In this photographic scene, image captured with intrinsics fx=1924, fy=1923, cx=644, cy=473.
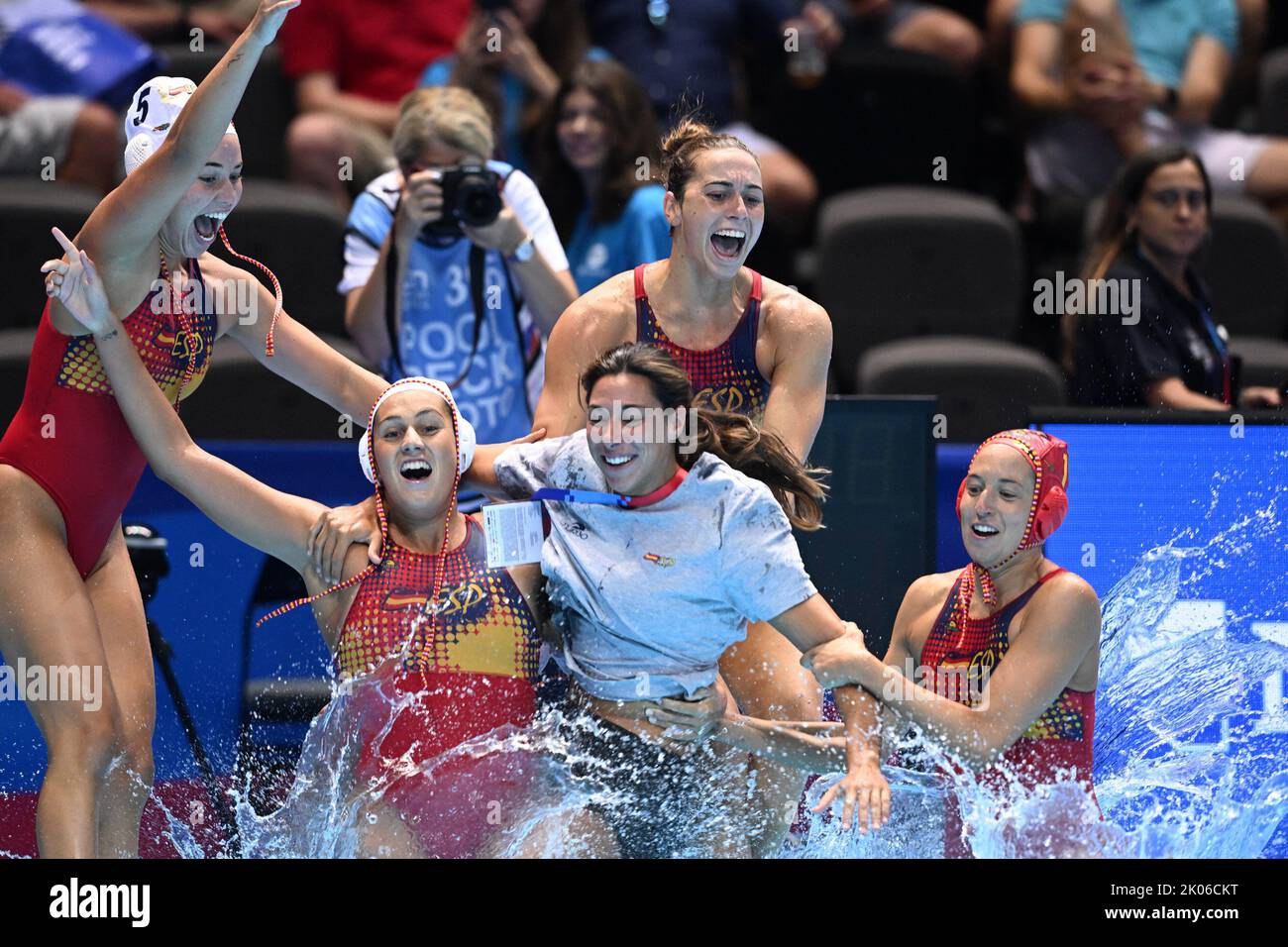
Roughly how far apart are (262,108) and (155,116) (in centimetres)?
240

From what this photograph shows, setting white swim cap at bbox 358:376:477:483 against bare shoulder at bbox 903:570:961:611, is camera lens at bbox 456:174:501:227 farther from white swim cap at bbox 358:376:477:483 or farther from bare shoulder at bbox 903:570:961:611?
bare shoulder at bbox 903:570:961:611

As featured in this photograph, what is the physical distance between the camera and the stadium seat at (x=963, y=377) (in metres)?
5.03

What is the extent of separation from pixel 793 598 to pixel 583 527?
0.40 meters

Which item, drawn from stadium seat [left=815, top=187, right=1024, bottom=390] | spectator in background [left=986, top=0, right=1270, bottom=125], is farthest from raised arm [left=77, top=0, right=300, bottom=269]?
spectator in background [left=986, top=0, right=1270, bottom=125]

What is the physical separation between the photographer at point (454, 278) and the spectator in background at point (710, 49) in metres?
1.14

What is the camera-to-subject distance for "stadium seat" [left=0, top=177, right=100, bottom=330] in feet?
17.0

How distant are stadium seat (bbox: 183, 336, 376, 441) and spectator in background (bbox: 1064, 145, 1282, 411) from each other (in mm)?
1864

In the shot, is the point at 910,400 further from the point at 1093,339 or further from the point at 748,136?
the point at 748,136

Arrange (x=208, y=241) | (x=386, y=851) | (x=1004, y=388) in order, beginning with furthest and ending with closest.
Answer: (x=1004, y=388) → (x=208, y=241) → (x=386, y=851)

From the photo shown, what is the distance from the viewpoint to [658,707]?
136 inches

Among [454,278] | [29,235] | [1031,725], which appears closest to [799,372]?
[1031,725]

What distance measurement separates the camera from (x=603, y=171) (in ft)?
16.2

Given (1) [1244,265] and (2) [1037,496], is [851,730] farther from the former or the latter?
(1) [1244,265]
